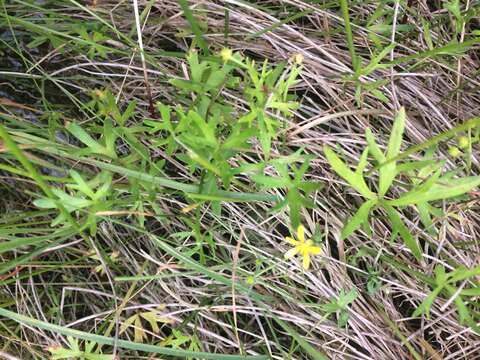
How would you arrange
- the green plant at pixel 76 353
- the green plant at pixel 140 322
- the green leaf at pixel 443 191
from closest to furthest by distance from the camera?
the green leaf at pixel 443 191, the green plant at pixel 76 353, the green plant at pixel 140 322

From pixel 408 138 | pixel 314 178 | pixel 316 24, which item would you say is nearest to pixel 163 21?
pixel 316 24

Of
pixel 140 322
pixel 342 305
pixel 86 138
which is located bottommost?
pixel 140 322

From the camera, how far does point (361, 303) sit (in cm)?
135

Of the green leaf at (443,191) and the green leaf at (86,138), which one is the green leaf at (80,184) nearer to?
the green leaf at (86,138)

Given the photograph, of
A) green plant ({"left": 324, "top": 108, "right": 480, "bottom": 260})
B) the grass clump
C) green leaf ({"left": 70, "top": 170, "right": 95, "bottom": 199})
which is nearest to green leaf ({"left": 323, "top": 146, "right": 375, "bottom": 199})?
green plant ({"left": 324, "top": 108, "right": 480, "bottom": 260})

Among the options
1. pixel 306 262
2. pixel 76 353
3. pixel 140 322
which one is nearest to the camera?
pixel 306 262

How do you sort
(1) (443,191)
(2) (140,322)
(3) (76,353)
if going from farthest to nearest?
(2) (140,322), (3) (76,353), (1) (443,191)

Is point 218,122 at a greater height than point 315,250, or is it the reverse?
point 218,122

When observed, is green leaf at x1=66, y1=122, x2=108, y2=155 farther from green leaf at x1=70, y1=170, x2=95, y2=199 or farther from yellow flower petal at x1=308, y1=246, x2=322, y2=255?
yellow flower petal at x1=308, y1=246, x2=322, y2=255

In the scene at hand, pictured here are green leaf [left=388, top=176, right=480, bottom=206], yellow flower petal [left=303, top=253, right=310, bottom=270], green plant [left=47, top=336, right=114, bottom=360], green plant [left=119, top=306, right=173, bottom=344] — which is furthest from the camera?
green plant [left=119, top=306, right=173, bottom=344]

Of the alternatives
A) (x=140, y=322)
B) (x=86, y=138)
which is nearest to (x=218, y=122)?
(x=86, y=138)

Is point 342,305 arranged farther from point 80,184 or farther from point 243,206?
point 80,184

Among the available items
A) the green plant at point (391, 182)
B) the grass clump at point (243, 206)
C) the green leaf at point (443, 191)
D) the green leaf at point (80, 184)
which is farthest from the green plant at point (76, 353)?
the green leaf at point (443, 191)

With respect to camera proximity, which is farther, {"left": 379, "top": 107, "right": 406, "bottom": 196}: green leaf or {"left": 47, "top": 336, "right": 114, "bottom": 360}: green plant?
{"left": 47, "top": 336, "right": 114, "bottom": 360}: green plant
